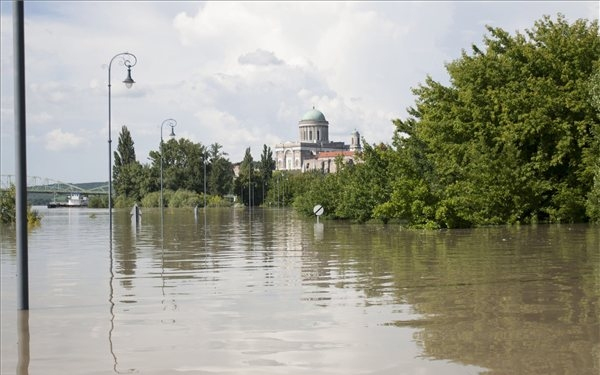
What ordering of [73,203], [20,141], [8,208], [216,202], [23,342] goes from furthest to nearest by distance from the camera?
1. [73,203]
2. [216,202]
3. [8,208]
4. [20,141]
5. [23,342]

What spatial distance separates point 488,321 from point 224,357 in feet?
12.7

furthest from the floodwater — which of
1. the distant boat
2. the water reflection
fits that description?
the distant boat

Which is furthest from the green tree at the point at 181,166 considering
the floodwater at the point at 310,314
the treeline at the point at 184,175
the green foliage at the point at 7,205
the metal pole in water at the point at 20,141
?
the metal pole in water at the point at 20,141

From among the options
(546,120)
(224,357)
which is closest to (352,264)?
(224,357)

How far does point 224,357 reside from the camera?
8.78 metres

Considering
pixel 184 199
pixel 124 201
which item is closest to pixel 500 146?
pixel 184 199

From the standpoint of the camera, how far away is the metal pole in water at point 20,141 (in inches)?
457

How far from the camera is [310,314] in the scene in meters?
11.6

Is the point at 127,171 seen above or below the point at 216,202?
above

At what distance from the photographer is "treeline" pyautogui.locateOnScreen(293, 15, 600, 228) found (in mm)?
40594

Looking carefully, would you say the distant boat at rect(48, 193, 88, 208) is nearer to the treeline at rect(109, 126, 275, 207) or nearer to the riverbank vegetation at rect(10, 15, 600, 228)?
the treeline at rect(109, 126, 275, 207)

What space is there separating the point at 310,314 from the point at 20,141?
190 inches

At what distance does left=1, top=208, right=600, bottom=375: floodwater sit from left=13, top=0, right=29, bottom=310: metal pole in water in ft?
2.62

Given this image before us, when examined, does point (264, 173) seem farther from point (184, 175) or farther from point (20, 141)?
point (20, 141)
